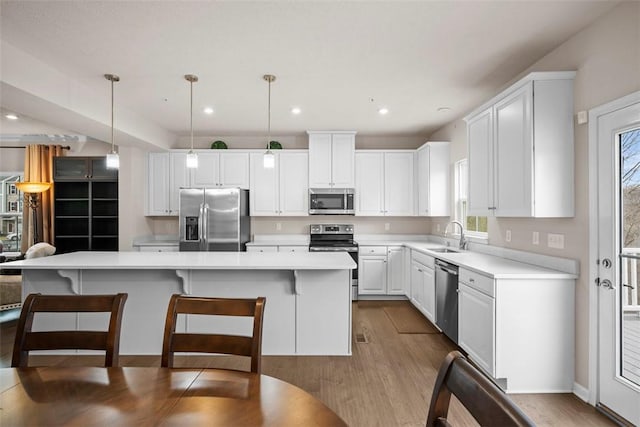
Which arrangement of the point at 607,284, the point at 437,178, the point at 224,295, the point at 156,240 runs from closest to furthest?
the point at 607,284, the point at 224,295, the point at 437,178, the point at 156,240

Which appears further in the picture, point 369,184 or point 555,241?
point 369,184

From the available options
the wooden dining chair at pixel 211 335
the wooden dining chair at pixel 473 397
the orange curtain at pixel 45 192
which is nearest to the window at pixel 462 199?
the wooden dining chair at pixel 211 335

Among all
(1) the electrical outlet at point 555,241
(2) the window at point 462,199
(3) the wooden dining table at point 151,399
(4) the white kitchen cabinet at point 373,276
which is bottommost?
(4) the white kitchen cabinet at point 373,276

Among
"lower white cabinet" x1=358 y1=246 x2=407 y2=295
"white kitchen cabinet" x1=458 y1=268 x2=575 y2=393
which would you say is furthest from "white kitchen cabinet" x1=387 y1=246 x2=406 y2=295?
"white kitchen cabinet" x1=458 y1=268 x2=575 y2=393

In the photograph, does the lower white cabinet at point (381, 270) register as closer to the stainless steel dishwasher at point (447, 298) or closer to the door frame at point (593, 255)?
the stainless steel dishwasher at point (447, 298)

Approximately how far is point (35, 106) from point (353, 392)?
3779mm

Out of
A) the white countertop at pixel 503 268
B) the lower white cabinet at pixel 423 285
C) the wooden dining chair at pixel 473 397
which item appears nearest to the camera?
the wooden dining chair at pixel 473 397

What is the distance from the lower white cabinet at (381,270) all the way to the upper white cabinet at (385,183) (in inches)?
25.6

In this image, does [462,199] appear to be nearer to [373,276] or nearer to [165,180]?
[373,276]

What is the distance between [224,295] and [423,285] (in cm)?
250

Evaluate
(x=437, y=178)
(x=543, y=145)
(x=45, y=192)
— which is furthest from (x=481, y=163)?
(x=45, y=192)

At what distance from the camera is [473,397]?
2.58ft

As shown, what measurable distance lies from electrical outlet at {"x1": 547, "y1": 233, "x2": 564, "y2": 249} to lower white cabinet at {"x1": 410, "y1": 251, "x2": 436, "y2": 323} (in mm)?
1371

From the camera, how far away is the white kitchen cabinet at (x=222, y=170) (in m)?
5.51
